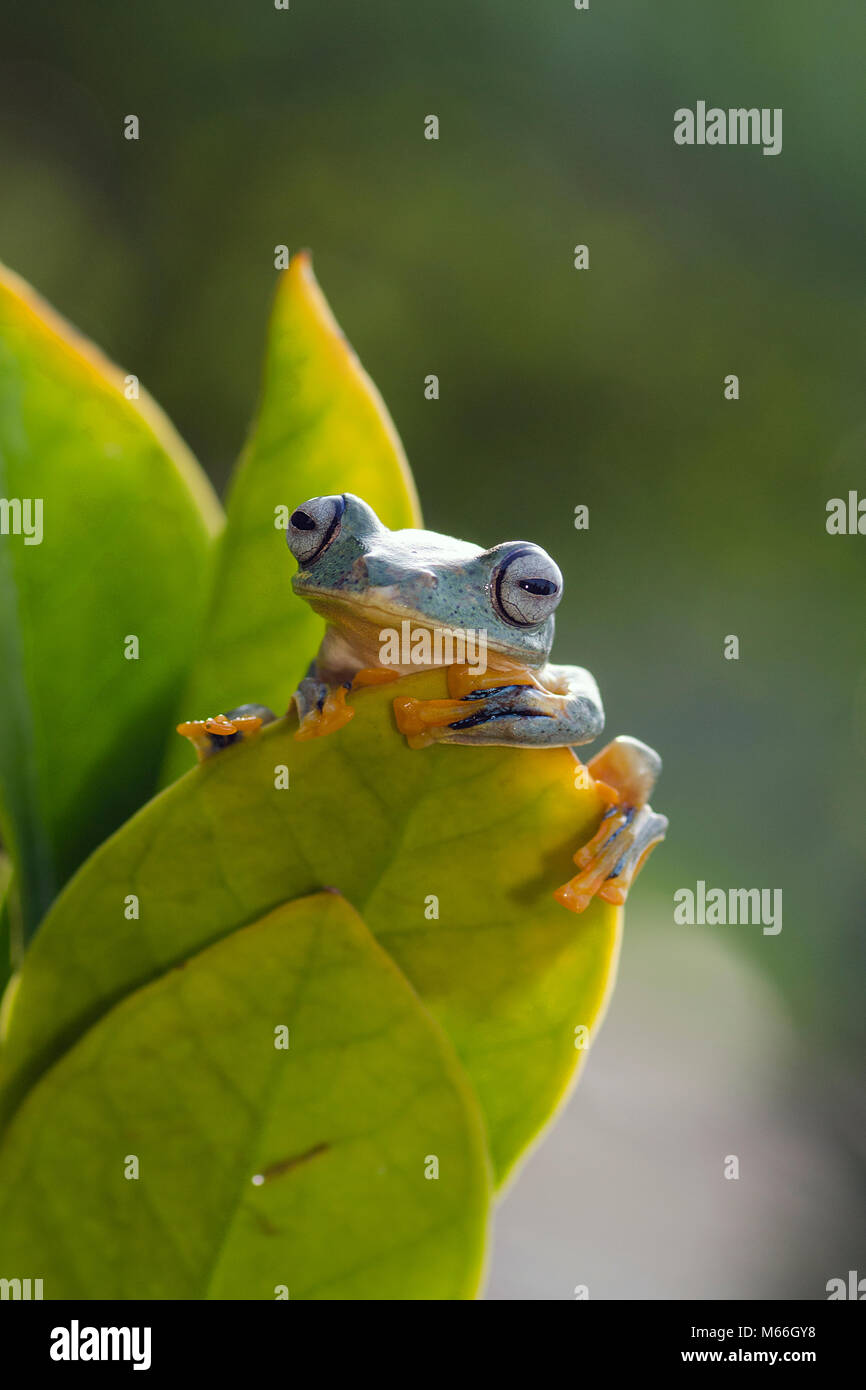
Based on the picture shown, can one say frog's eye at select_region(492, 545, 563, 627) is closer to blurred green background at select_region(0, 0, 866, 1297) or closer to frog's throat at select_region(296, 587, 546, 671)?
frog's throat at select_region(296, 587, 546, 671)

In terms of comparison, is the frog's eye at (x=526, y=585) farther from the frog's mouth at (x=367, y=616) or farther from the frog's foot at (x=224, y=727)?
the frog's foot at (x=224, y=727)

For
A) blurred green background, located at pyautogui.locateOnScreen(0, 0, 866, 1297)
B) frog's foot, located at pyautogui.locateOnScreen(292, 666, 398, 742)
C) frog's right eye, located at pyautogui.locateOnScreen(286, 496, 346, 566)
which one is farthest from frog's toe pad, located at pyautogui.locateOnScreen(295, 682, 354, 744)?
blurred green background, located at pyautogui.locateOnScreen(0, 0, 866, 1297)

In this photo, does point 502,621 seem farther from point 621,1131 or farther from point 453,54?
point 453,54

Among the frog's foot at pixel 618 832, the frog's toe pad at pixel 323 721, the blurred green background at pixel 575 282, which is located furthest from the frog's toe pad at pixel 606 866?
the blurred green background at pixel 575 282

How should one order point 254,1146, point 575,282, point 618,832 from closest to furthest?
point 254,1146 < point 618,832 < point 575,282

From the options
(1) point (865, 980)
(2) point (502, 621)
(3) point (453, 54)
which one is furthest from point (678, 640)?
(2) point (502, 621)

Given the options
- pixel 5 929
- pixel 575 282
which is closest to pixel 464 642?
pixel 5 929

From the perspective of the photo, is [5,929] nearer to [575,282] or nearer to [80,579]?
[80,579]
